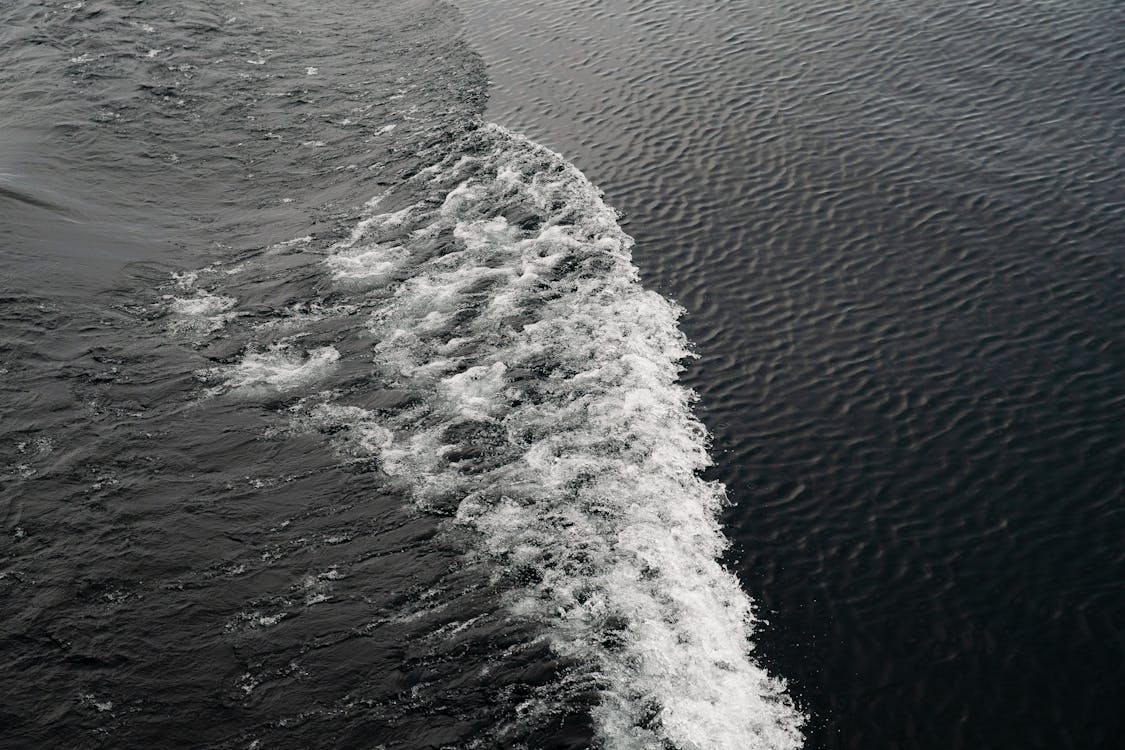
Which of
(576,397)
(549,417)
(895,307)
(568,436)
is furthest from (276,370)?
(895,307)

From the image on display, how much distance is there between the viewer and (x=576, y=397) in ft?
79.6

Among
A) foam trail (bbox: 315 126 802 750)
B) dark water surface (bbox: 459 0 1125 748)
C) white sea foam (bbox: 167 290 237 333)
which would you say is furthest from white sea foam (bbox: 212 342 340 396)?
dark water surface (bbox: 459 0 1125 748)

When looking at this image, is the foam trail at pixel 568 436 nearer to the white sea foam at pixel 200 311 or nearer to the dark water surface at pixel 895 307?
the dark water surface at pixel 895 307

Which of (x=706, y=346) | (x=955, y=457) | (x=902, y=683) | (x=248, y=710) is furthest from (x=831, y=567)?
(x=248, y=710)

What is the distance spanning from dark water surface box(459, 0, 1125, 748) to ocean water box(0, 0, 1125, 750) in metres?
0.12

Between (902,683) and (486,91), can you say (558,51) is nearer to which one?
(486,91)

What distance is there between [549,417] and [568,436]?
0.92 metres

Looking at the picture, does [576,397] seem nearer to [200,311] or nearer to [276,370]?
[276,370]

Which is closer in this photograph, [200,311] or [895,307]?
[895,307]

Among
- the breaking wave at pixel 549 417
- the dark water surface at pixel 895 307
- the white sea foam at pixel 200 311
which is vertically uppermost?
the dark water surface at pixel 895 307

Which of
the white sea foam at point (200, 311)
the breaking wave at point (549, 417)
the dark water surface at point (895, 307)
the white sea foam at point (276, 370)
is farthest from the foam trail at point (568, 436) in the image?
the white sea foam at point (200, 311)

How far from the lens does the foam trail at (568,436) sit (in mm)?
17547

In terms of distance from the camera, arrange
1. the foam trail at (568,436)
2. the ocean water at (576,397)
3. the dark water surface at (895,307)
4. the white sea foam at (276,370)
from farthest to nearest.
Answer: the white sea foam at (276,370)
the dark water surface at (895,307)
the foam trail at (568,436)
the ocean water at (576,397)

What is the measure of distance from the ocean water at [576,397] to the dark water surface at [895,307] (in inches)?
4.8
